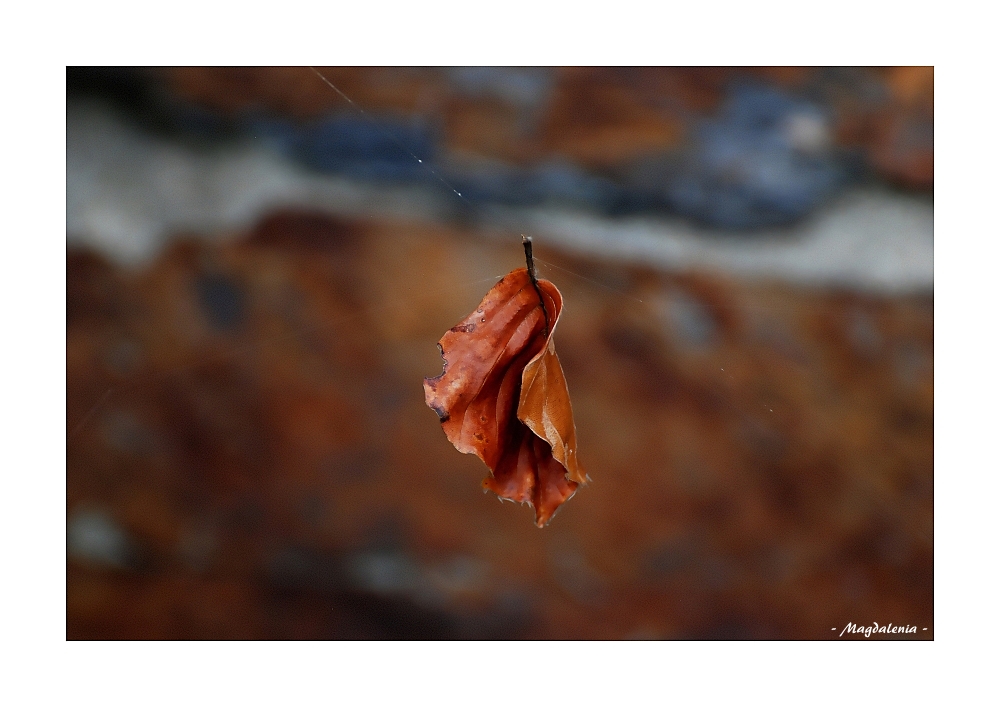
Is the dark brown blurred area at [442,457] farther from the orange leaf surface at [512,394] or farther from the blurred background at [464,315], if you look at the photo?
the orange leaf surface at [512,394]

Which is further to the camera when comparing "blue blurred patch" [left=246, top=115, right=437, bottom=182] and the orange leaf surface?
"blue blurred patch" [left=246, top=115, right=437, bottom=182]

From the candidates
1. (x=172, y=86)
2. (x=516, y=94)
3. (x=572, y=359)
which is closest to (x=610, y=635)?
(x=572, y=359)

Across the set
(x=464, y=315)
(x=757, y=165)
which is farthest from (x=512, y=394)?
(x=757, y=165)

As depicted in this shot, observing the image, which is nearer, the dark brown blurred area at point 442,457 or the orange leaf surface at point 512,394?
the orange leaf surface at point 512,394

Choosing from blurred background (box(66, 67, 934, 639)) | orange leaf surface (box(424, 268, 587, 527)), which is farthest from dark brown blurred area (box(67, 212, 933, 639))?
orange leaf surface (box(424, 268, 587, 527))

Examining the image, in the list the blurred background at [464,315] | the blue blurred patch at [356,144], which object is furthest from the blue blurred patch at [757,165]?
the blue blurred patch at [356,144]

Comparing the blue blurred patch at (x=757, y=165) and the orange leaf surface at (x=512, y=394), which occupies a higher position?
the blue blurred patch at (x=757, y=165)

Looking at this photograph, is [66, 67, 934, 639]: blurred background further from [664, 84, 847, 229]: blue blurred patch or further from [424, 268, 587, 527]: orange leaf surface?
[424, 268, 587, 527]: orange leaf surface

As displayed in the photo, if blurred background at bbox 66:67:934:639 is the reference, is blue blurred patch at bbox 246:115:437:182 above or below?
above

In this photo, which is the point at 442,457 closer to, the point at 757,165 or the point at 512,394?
the point at 512,394
